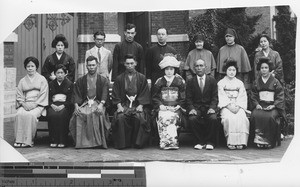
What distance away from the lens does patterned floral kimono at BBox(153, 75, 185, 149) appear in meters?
2.25

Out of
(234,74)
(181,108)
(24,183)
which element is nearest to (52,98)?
(24,183)

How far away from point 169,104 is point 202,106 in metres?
0.18

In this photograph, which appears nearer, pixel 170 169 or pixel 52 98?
pixel 170 169

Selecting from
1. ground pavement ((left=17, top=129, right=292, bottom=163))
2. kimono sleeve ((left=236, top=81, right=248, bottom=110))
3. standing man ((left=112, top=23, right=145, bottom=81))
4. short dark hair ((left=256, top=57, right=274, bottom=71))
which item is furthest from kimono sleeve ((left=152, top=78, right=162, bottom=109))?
short dark hair ((left=256, top=57, right=274, bottom=71))

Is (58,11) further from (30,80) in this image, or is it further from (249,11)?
(249,11)

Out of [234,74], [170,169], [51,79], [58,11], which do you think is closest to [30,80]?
[51,79]

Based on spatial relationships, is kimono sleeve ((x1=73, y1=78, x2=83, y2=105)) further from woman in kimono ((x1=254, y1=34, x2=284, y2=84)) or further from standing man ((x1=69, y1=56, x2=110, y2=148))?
woman in kimono ((x1=254, y1=34, x2=284, y2=84))

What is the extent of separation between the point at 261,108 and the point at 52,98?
1.13 metres

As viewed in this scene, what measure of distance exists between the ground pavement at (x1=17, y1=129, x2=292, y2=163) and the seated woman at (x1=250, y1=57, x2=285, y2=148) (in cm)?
6

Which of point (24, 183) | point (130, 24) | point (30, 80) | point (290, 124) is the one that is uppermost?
point (130, 24)

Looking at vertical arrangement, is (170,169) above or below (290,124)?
below

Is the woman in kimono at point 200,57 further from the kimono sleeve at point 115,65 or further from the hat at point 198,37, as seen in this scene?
the kimono sleeve at point 115,65

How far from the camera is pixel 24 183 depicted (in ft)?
7.13

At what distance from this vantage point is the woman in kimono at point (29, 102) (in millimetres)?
2256
